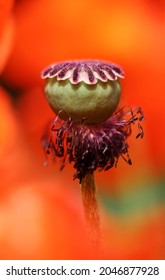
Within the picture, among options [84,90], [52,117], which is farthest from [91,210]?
[84,90]

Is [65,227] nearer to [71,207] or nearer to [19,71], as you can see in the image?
[71,207]

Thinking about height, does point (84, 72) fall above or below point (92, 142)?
above

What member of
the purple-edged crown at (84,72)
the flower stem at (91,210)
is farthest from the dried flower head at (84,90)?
the flower stem at (91,210)

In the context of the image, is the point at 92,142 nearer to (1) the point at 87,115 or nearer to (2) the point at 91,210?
(1) the point at 87,115

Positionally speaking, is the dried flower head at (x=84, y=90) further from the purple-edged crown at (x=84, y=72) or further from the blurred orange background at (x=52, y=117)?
the blurred orange background at (x=52, y=117)

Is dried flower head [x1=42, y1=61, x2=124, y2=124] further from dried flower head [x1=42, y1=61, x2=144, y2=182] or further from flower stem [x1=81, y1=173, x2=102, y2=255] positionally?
flower stem [x1=81, y1=173, x2=102, y2=255]

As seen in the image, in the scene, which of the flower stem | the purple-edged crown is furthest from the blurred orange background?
the purple-edged crown
